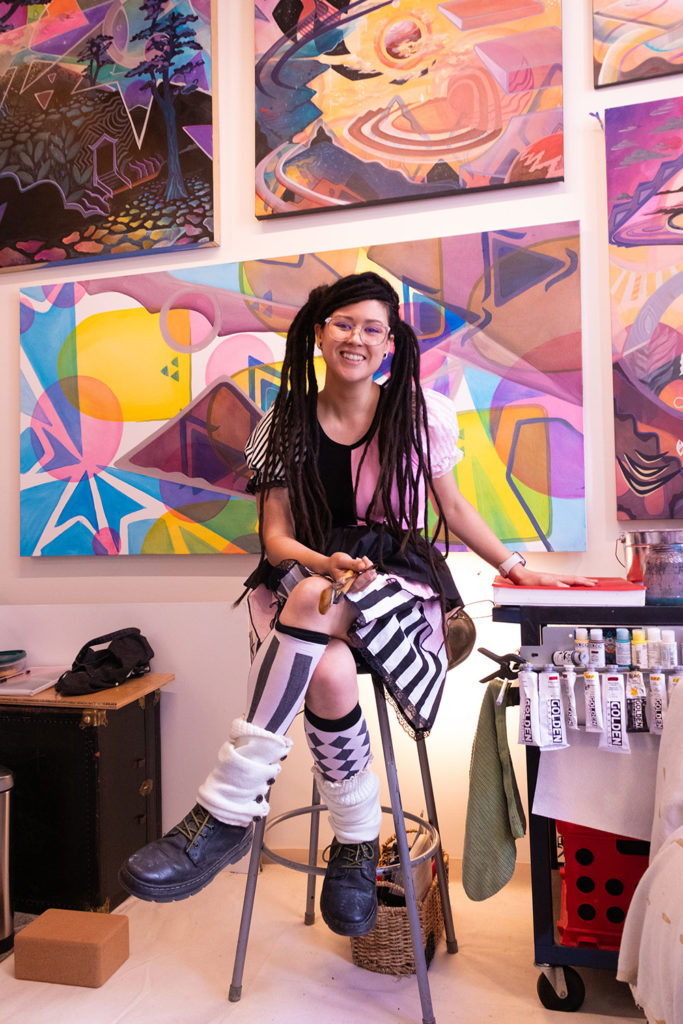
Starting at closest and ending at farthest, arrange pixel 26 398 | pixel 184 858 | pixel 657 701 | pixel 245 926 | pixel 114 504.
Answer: pixel 184 858 → pixel 657 701 → pixel 245 926 → pixel 114 504 → pixel 26 398

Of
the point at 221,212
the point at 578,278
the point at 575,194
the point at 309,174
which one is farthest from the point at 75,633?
the point at 575,194

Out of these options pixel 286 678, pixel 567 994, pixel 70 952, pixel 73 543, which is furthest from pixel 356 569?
pixel 73 543

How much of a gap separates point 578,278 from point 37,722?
6.21 ft

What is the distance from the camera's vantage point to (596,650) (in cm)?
146

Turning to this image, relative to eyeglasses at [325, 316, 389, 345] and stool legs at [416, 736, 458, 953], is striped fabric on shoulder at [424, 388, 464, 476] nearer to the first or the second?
eyeglasses at [325, 316, 389, 345]

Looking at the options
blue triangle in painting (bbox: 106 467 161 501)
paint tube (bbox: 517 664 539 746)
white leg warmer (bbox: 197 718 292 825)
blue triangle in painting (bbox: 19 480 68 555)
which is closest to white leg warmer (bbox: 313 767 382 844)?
white leg warmer (bbox: 197 718 292 825)

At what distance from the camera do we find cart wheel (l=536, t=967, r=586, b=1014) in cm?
148

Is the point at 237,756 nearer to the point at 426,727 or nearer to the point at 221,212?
the point at 426,727

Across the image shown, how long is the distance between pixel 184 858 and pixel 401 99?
2067 mm

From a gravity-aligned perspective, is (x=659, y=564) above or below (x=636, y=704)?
above

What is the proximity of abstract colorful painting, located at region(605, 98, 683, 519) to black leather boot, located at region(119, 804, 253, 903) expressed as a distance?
1298mm

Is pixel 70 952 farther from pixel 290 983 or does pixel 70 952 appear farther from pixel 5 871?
pixel 290 983

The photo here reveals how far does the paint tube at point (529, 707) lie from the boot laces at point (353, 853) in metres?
0.35

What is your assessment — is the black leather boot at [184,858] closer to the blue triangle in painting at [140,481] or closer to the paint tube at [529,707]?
the paint tube at [529,707]
